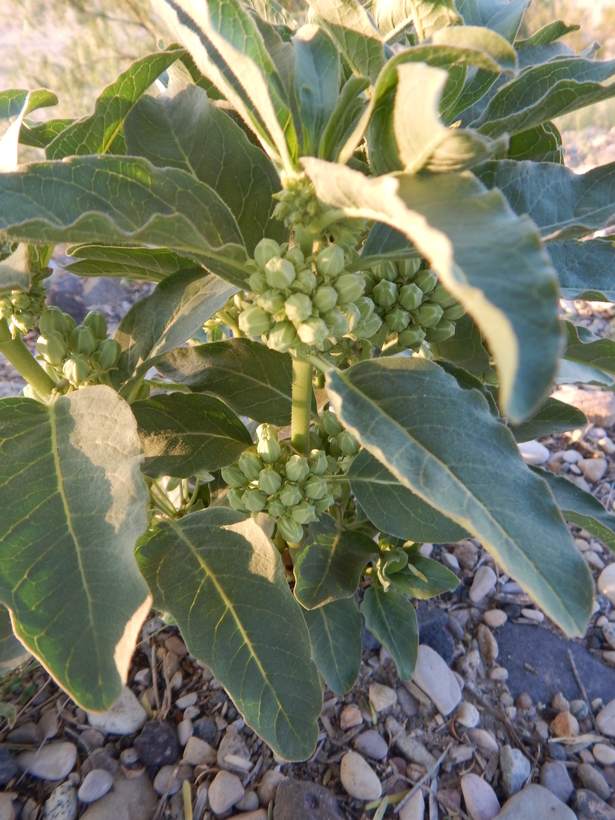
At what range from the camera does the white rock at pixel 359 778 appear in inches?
50.2

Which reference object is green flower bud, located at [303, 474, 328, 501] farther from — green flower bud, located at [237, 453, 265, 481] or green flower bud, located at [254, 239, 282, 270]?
green flower bud, located at [254, 239, 282, 270]

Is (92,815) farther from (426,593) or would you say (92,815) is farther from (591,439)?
(591,439)

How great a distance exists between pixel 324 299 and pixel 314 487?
1.15ft

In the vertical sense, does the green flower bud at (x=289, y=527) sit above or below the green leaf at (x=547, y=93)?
below

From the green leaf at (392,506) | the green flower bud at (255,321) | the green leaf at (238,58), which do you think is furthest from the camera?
the green leaf at (392,506)

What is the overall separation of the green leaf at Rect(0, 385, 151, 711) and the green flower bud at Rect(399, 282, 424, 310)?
1.46 ft

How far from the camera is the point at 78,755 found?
131 centimetres

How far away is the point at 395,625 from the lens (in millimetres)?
1231

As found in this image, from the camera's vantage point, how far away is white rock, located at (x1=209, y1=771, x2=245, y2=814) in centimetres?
123

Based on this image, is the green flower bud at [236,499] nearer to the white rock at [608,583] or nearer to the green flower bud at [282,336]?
the green flower bud at [282,336]

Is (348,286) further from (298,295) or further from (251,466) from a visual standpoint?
(251,466)

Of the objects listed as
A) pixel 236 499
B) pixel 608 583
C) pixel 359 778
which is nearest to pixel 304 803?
pixel 359 778

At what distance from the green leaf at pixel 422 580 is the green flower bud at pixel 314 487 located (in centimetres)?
35

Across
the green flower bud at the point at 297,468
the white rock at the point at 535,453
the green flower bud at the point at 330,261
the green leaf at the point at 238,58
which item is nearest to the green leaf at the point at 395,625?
the green flower bud at the point at 297,468
